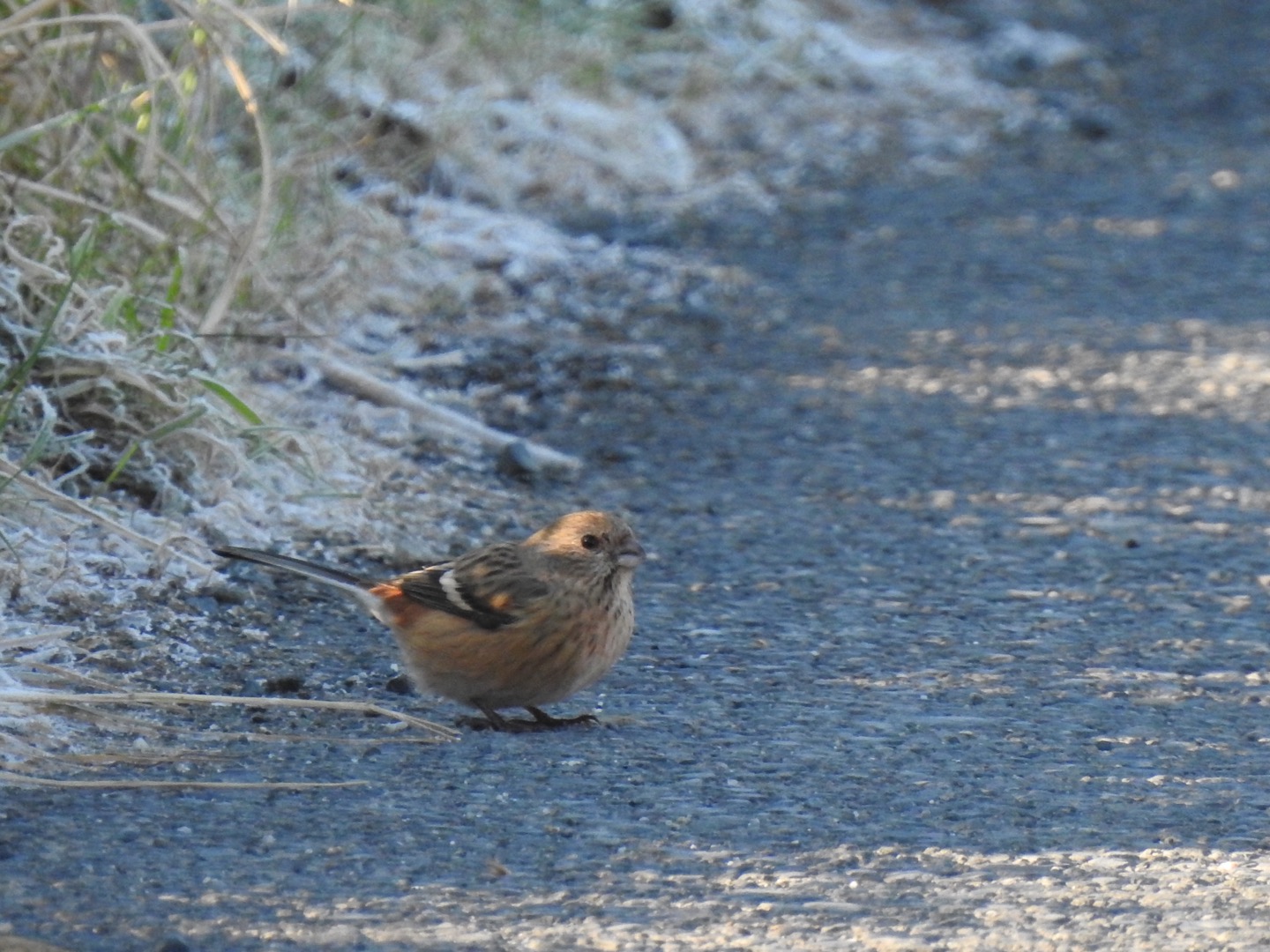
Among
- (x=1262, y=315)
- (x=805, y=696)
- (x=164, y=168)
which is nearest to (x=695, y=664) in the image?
(x=805, y=696)

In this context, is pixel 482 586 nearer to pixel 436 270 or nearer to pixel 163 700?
pixel 163 700

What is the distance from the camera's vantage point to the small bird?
410cm

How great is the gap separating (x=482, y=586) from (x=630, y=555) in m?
0.34

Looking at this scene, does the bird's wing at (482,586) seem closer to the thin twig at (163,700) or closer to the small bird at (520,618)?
the small bird at (520,618)

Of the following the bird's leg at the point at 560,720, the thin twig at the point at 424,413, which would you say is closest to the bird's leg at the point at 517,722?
the bird's leg at the point at 560,720

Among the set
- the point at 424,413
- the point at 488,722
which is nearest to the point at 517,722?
the point at 488,722

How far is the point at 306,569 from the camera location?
14.5 feet

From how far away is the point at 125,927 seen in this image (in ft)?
9.62

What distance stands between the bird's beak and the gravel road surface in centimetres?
30

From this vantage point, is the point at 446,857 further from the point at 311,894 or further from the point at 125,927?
the point at 125,927

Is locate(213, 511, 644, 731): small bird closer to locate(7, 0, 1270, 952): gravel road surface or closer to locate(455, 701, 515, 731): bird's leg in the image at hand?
locate(455, 701, 515, 731): bird's leg

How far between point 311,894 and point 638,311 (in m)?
4.72

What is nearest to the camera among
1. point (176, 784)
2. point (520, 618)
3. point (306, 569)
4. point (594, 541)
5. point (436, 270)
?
point (176, 784)


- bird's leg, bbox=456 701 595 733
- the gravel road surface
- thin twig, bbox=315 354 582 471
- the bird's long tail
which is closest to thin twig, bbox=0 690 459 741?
the gravel road surface
